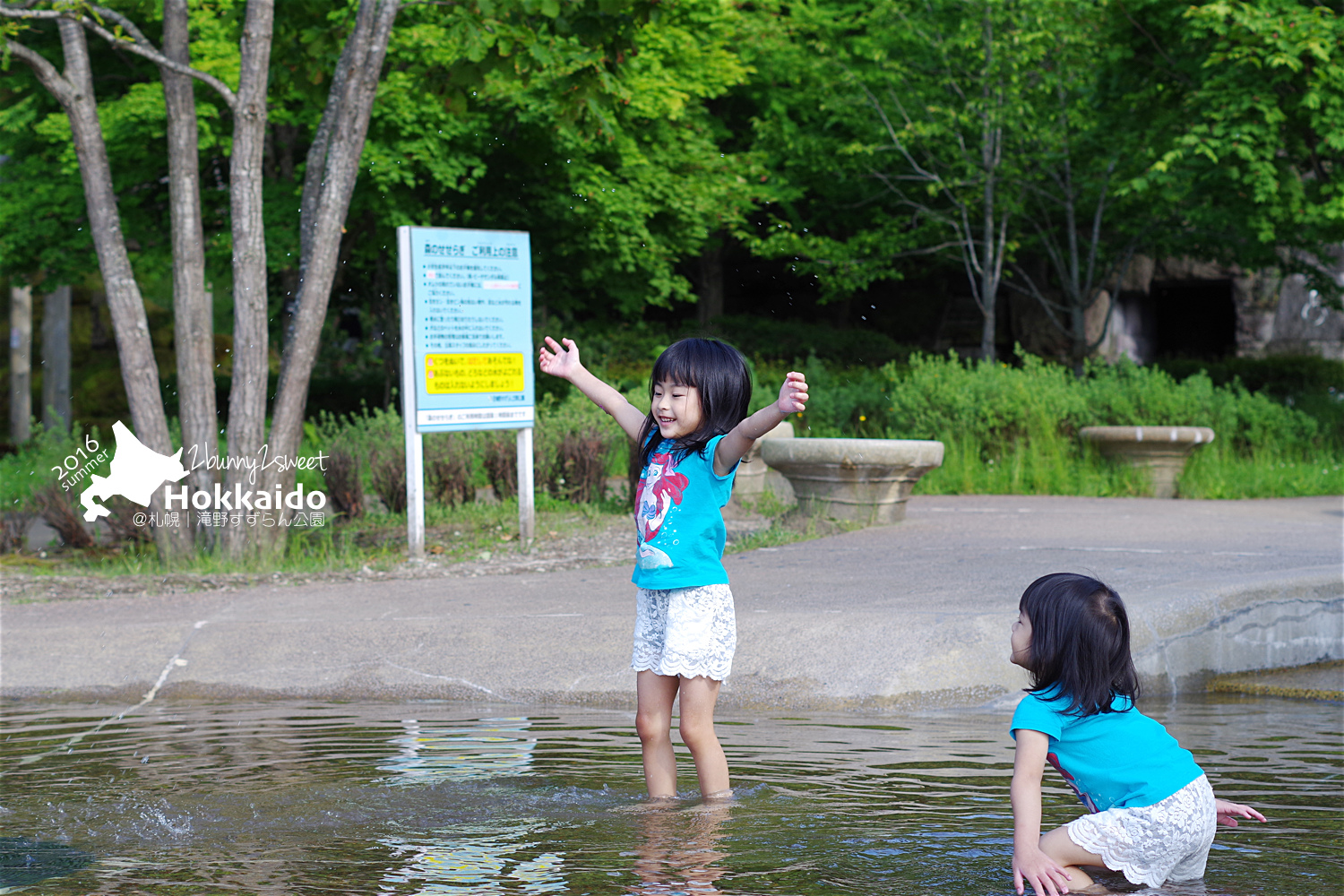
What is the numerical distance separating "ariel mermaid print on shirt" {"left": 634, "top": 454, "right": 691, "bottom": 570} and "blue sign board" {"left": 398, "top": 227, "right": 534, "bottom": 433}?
591cm

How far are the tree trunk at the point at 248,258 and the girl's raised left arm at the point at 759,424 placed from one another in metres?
6.26

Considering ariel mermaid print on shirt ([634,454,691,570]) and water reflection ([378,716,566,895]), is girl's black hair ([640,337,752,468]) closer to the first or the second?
ariel mermaid print on shirt ([634,454,691,570])

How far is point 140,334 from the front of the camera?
9.63m

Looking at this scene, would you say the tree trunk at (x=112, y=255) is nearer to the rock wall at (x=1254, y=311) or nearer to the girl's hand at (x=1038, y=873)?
the girl's hand at (x=1038, y=873)

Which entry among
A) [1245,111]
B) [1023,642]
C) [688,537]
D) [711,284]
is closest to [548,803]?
[688,537]

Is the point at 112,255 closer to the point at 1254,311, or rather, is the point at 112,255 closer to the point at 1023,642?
the point at 1023,642

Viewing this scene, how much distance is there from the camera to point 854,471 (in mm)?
10844

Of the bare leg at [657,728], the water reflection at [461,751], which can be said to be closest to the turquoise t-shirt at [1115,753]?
the bare leg at [657,728]

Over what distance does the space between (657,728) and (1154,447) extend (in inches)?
433

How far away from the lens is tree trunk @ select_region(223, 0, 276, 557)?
941cm

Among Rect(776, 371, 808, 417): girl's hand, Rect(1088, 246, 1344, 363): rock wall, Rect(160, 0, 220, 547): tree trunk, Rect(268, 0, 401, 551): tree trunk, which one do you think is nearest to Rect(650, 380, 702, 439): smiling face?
Rect(776, 371, 808, 417): girl's hand

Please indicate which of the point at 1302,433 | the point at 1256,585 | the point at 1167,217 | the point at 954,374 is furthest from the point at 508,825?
the point at 1167,217

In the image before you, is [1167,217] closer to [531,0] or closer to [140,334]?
[531,0]

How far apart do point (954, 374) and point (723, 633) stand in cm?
1176
